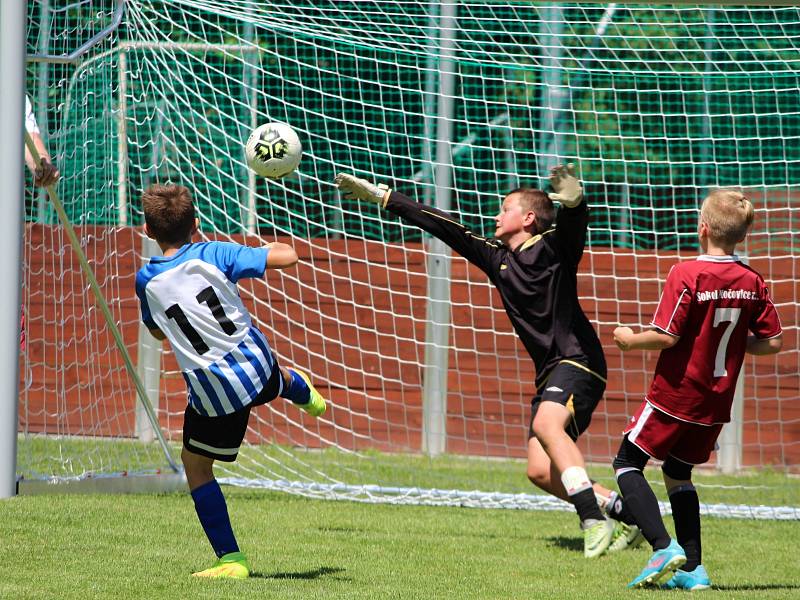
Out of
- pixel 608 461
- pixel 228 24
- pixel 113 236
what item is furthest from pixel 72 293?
pixel 608 461

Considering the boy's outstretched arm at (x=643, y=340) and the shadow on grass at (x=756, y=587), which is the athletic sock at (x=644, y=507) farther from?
the boy's outstretched arm at (x=643, y=340)

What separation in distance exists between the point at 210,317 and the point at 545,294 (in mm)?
1856

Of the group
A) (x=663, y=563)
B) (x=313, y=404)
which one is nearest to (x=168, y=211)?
(x=313, y=404)

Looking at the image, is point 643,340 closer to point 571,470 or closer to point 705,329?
point 705,329

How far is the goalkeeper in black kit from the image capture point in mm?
5227

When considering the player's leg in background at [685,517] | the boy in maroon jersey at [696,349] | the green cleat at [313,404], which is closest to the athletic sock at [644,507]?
the boy in maroon jersey at [696,349]

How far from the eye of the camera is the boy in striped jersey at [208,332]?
4387 mm

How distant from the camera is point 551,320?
5527 mm

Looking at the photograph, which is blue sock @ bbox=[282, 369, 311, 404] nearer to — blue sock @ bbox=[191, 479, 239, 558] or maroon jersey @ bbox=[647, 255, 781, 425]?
blue sock @ bbox=[191, 479, 239, 558]

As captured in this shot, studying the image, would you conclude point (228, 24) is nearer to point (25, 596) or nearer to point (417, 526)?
point (417, 526)

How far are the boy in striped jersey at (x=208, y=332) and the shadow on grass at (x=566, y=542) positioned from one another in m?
1.87

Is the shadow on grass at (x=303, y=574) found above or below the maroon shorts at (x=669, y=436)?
below

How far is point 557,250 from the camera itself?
18.2 feet

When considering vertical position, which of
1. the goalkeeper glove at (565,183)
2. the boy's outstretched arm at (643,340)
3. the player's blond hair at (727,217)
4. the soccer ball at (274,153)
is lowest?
the boy's outstretched arm at (643,340)
